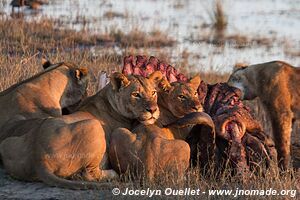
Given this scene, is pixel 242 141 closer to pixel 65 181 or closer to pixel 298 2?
pixel 65 181

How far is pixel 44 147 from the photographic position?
5.82 meters

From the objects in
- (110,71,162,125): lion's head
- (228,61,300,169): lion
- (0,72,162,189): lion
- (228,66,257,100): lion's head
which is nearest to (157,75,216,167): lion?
(110,71,162,125): lion's head

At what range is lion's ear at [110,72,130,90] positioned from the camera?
21.1 feet

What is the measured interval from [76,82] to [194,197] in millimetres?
2341

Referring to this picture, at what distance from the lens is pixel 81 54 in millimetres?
13133

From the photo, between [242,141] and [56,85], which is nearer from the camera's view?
[242,141]

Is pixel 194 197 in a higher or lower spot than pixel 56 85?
lower

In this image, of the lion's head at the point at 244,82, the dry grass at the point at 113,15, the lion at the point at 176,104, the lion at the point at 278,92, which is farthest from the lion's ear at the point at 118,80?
the dry grass at the point at 113,15

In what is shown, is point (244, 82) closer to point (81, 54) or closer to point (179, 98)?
point (179, 98)

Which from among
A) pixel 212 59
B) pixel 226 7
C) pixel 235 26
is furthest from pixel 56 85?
pixel 226 7

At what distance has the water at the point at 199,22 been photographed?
15.1 metres

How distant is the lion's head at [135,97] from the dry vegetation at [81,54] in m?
0.59

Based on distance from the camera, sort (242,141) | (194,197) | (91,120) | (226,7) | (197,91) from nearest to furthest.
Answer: (194,197) < (91,120) < (242,141) < (197,91) < (226,7)

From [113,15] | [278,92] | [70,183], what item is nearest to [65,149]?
[70,183]
